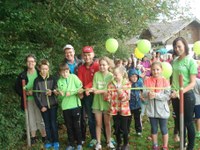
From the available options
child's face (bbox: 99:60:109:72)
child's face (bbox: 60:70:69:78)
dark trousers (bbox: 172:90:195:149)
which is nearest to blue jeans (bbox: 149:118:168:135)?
dark trousers (bbox: 172:90:195:149)

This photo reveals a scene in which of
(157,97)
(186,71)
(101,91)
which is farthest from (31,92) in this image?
(186,71)

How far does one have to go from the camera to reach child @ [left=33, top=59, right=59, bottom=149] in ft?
18.4

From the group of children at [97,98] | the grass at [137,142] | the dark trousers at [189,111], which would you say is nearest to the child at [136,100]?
the grass at [137,142]

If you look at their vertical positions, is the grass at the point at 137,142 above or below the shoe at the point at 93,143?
below

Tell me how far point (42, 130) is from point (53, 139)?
0.41m

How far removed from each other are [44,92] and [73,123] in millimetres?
816

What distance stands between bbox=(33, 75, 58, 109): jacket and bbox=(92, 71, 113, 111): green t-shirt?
81 centimetres

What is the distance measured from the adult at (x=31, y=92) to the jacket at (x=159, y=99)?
88.0 inches

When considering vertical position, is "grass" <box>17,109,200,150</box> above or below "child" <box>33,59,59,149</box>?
below

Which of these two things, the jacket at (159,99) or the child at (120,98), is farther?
the child at (120,98)

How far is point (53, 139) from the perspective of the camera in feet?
19.2

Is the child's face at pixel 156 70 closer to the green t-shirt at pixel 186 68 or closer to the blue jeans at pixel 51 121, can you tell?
the green t-shirt at pixel 186 68

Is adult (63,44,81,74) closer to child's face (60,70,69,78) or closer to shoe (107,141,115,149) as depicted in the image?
child's face (60,70,69,78)

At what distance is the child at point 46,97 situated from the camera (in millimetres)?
5617
